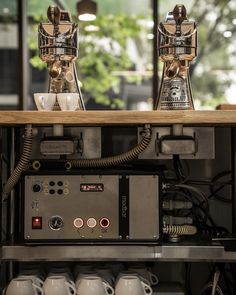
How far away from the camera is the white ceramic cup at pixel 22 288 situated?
1331 mm

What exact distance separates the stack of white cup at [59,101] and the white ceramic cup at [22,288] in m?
0.41

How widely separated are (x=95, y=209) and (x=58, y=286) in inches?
7.8

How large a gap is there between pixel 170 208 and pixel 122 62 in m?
3.51

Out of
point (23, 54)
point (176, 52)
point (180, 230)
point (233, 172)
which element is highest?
point (23, 54)

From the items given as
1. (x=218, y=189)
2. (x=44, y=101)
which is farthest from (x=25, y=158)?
(x=218, y=189)

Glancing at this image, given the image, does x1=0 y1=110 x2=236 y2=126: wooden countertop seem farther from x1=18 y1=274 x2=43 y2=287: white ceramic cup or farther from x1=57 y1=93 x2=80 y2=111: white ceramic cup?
x1=18 y1=274 x2=43 y2=287: white ceramic cup

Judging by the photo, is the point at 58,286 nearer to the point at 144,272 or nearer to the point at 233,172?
the point at 144,272

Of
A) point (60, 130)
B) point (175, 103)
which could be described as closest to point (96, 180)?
point (60, 130)

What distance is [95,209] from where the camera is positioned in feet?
4.43

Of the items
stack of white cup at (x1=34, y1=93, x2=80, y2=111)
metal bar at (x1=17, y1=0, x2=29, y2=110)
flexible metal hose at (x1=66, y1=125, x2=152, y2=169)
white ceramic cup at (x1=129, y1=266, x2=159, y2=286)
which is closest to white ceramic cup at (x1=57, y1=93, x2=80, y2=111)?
stack of white cup at (x1=34, y1=93, x2=80, y2=111)

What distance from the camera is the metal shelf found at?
1.34 metres

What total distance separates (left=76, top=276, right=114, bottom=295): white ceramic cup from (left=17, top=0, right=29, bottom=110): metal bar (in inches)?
126

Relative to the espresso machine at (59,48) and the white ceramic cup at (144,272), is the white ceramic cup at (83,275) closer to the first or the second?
the white ceramic cup at (144,272)

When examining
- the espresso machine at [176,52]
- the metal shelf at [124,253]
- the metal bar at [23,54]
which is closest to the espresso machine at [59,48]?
the espresso machine at [176,52]
